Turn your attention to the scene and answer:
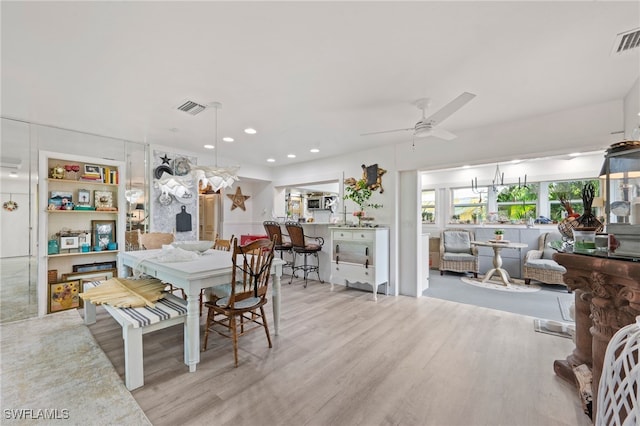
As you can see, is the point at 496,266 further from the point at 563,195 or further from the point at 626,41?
the point at 626,41

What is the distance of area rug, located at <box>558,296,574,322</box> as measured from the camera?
3.32 m

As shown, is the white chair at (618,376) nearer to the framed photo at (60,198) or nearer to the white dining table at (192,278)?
the white dining table at (192,278)

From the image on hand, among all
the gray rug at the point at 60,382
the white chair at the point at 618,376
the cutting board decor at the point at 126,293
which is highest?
the white chair at the point at 618,376

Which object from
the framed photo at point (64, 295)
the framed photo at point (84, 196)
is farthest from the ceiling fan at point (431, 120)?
the framed photo at point (64, 295)

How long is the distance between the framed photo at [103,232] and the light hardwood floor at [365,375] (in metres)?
1.17

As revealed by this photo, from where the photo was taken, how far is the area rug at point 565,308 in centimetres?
332

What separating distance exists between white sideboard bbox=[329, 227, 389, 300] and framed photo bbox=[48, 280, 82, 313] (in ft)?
12.0

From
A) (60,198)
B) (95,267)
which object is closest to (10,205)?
(60,198)

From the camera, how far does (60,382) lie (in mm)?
→ 1989

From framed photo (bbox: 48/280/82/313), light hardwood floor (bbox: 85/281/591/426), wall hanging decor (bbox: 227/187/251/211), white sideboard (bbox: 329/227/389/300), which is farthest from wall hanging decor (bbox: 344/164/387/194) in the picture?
framed photo (bbox: 48/280/82/313)

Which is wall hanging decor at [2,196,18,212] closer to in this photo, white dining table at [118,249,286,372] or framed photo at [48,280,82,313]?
framed photo at [48,280,82,313]

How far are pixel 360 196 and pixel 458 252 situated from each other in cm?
291

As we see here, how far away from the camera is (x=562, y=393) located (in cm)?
190

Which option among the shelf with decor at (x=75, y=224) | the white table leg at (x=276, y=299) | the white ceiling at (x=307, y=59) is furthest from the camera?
the shelf with decor at (x=75, y=224)
